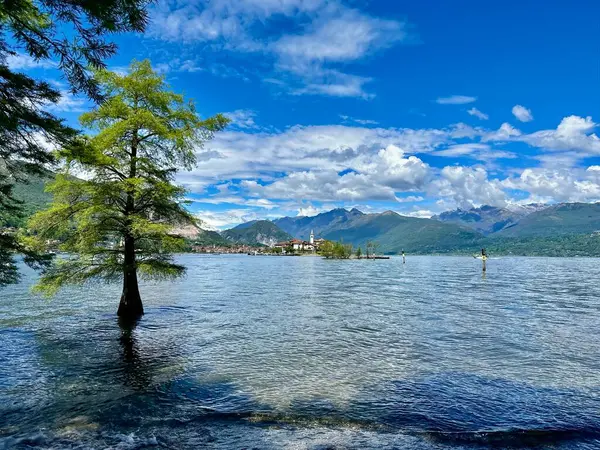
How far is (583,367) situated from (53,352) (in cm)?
2436

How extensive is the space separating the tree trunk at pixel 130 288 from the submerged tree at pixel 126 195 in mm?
68

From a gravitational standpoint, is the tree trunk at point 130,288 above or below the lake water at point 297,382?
above

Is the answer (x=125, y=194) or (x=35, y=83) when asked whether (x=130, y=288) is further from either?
(x=35, y=83)

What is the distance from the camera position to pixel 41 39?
9188 mm

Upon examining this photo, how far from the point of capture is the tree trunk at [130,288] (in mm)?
24872

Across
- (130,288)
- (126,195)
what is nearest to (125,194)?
(126,195)

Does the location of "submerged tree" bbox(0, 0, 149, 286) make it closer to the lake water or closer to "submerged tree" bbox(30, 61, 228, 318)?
the lake water

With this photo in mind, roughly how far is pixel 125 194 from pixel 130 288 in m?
6.77

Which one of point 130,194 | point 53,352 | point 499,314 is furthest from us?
point 499,314

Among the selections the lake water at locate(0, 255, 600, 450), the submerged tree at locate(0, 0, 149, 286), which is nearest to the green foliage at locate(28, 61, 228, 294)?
the lake water at locate(0, 255, 600, 450)

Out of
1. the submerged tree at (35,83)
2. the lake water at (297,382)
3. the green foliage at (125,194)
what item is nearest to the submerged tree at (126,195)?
the green foliage at (125,194)

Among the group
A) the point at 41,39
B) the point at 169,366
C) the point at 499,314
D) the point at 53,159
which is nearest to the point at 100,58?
the point at 41,39

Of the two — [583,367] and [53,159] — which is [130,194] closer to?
[53,159]

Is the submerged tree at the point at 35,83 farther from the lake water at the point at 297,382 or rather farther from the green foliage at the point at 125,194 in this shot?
the green foliage at the point at 125,194
